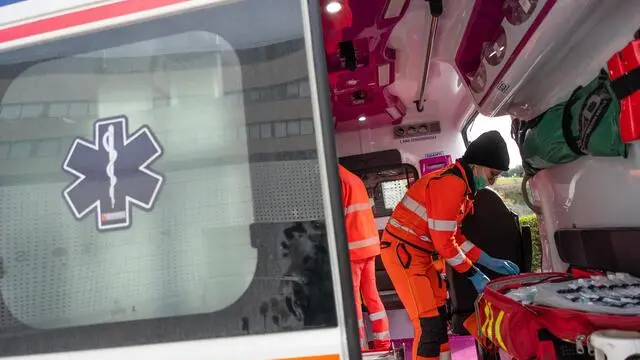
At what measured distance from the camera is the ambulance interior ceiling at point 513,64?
2.17 meters

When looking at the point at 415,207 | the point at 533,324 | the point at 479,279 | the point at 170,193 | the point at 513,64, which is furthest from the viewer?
the point at 415,207

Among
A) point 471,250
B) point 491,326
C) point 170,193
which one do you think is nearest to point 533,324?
point 491,326

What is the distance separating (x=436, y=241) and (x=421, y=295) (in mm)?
417

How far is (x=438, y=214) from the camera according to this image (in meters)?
3.12

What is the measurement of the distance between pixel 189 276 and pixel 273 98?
1.33ft

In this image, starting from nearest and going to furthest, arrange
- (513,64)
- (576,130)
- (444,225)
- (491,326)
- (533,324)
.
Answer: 1. (533,324)
2. (491,326)
3. (576,130)
4. (513,64)
5. (444,225)

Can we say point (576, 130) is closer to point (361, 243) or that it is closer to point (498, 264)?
point (498, 264)

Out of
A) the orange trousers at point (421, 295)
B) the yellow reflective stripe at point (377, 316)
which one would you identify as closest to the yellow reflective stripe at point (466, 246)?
the orange trousers at point (421, 295)

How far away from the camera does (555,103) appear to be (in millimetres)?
2713

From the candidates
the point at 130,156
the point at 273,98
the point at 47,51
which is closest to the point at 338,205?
the point at 273,98

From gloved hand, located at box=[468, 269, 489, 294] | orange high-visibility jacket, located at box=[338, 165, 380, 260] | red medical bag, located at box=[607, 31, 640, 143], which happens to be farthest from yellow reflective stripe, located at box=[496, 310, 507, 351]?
orange high-visibility jacket, located at box=[338, 165, 380, 260]

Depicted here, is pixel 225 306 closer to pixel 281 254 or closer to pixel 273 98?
pixel 281 254

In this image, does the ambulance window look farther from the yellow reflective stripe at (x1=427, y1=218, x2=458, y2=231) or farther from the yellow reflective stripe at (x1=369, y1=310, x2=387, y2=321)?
the yellow reflective stripe at (x1=369, y1=310, x2=387, y2=321)

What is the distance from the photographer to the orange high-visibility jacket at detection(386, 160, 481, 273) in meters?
3.10
